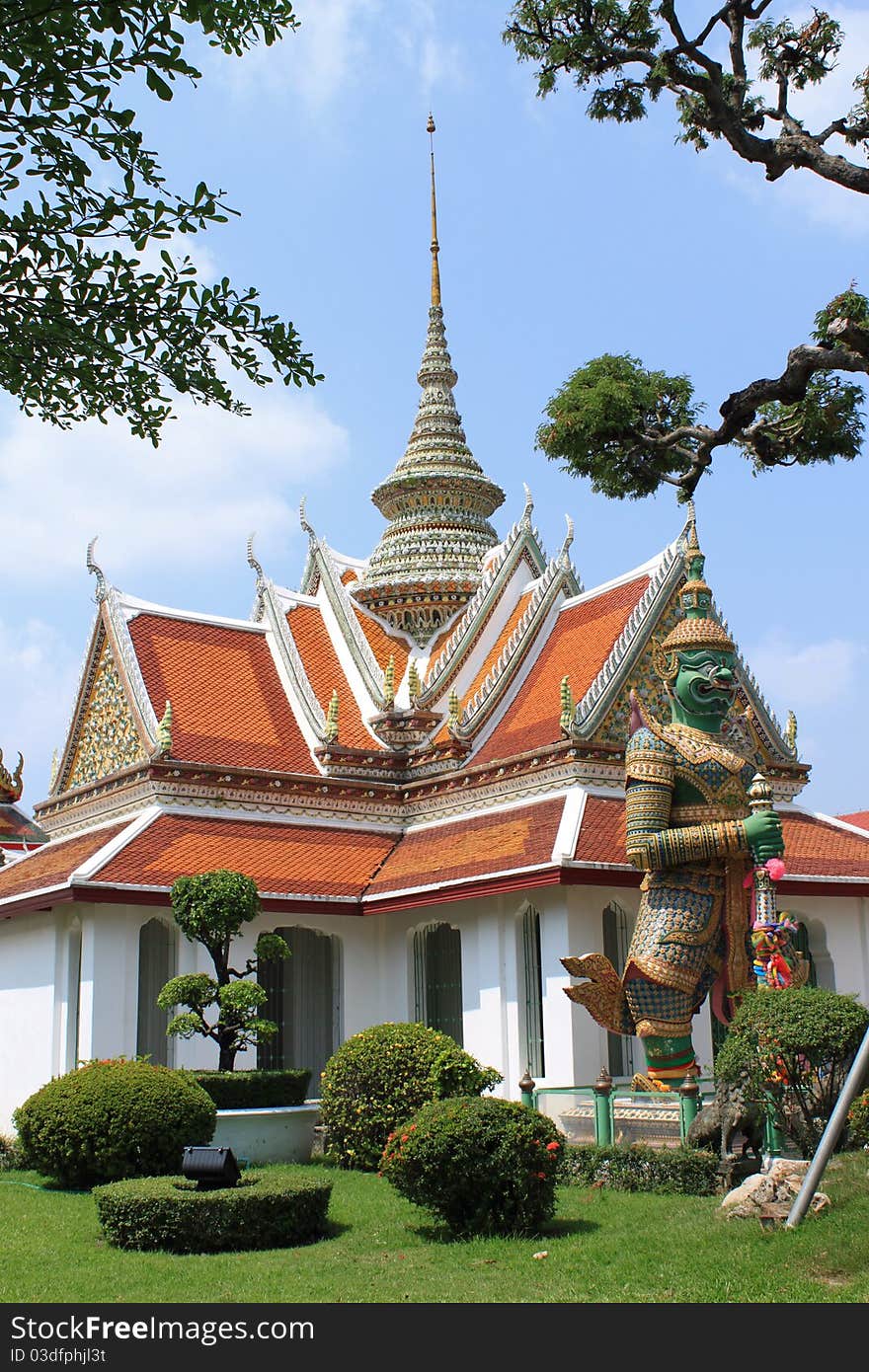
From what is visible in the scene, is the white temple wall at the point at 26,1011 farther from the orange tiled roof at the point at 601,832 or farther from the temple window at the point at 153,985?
the orange tiled roof at the point at 601,832

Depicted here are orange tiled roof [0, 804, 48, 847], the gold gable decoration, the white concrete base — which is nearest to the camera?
the white concrete base

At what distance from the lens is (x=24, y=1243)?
8992 millimetres

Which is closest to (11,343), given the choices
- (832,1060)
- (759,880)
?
(832,1060)

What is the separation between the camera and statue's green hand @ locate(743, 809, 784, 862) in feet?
37.0

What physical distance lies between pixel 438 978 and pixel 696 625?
6353 millimetres

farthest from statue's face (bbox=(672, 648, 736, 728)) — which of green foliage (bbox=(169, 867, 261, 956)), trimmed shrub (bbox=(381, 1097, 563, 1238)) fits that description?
trimmed shrub (bbox=(381, 1097, 563, 1238))

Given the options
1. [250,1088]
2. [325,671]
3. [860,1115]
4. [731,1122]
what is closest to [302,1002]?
[325,671]

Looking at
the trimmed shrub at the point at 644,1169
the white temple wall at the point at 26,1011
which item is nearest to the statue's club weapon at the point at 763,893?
the trimmed shrub at the point at 644,1169

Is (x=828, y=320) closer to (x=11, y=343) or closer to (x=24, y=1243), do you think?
(x=11, y=343)

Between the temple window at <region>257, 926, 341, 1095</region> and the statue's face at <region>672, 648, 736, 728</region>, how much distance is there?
241 inches

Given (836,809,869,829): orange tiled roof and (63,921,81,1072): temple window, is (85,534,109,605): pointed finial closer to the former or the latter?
(63,921,81,1072): temple window

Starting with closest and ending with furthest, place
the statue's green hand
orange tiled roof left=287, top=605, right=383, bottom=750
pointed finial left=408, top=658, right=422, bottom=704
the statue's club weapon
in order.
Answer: the statue's club weapon → the statue's green hand → pointed finial left=408, top=658, right=422, bottom=704 → orange tiled roof left=287, top=605, right=383, bottom=750

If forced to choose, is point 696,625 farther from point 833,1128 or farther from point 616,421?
point 833,1128

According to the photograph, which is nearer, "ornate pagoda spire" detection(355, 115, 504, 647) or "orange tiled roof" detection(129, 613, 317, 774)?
"orange tiled roof" detection(129, 613, 317, 774)
